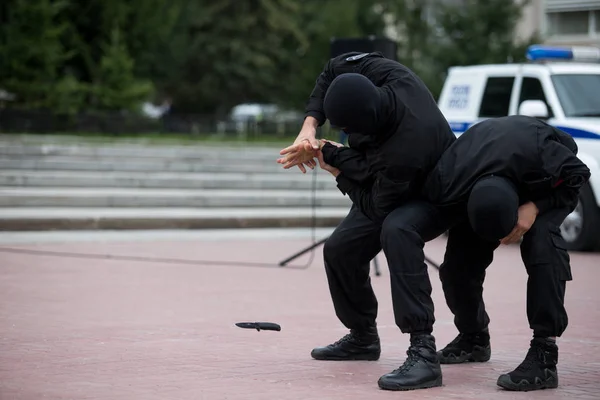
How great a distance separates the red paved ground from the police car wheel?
1303 mm

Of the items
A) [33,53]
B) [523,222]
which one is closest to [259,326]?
[523,222]

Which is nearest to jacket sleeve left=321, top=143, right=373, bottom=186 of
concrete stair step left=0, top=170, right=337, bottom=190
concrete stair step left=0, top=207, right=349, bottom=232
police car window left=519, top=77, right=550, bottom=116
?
police car window left=519, top=77, right=550, bottom=116

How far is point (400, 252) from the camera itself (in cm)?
533

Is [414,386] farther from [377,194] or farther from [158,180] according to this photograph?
[158,180]

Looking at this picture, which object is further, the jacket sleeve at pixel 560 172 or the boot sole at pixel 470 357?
the boot sole at pixel 470 357

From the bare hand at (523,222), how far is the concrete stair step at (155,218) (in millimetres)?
9497

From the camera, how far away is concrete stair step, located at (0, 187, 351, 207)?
15031 millimetres

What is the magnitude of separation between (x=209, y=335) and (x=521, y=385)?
2.31 m

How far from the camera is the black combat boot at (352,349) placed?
6055mm

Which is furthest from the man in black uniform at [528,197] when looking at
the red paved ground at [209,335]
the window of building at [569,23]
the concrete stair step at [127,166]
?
the window of building at [569,23]

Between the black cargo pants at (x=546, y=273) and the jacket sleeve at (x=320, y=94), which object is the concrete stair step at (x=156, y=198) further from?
the black cargo pants at (x=546, y=273)

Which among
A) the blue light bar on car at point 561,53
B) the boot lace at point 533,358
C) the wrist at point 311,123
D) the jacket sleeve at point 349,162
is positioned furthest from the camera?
the blue light bar on car at point 561,53

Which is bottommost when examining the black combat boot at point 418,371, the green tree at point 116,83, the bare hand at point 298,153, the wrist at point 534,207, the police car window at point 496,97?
the green tree at point 116,83

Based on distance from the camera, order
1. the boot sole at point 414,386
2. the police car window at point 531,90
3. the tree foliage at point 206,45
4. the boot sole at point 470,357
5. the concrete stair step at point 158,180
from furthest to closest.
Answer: the tree foliage at point 206,45
the concrete stair step at point 158,180
the police car window at point 531,90
the boot sole at point 470,357
the boot sole at point 414,386
